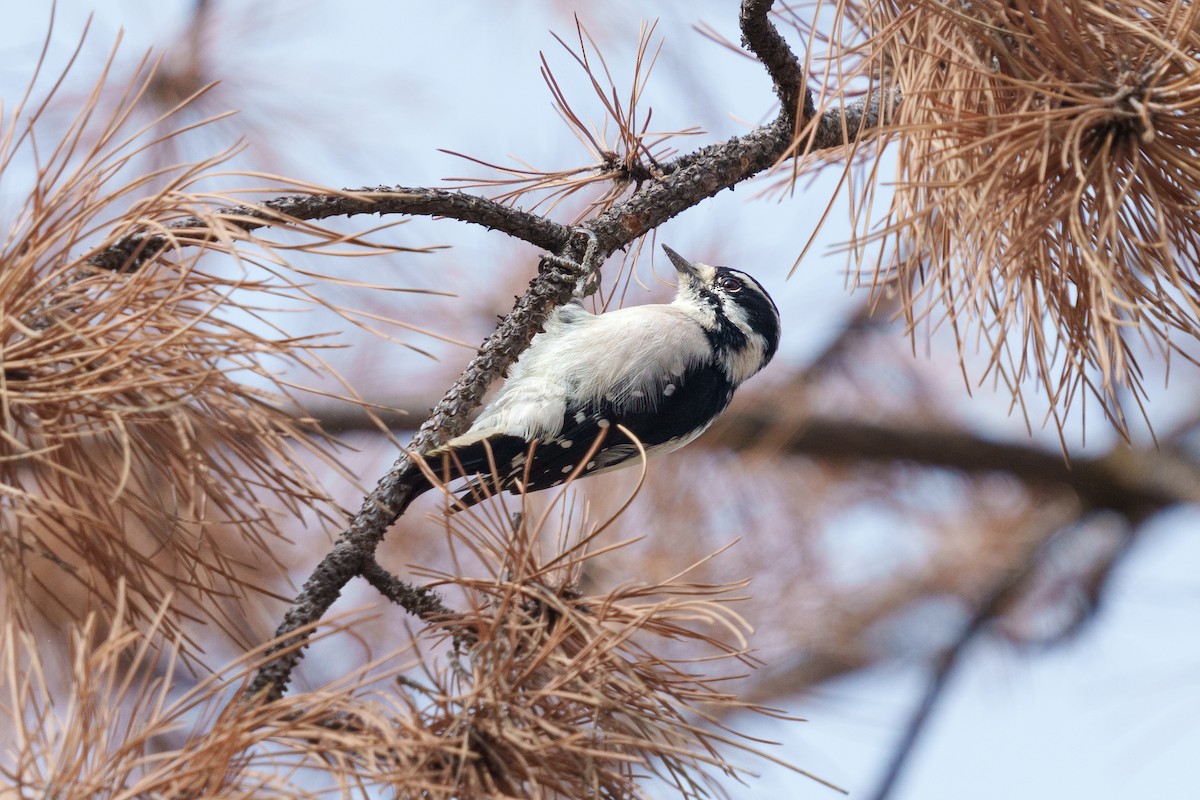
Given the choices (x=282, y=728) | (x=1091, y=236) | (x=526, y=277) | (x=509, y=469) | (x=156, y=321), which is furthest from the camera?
(x=526, y=277)

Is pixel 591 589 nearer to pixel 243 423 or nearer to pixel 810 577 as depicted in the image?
pixel 810 577

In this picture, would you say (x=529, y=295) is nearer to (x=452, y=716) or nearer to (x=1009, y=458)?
A: (x=452, y=716)

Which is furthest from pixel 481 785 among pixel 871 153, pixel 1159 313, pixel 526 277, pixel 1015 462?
pixel 526 277

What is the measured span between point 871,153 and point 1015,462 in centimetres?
135

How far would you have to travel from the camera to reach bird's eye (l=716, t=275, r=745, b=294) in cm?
274

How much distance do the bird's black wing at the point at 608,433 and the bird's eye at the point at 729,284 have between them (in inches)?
12.6

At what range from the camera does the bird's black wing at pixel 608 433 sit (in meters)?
Answer: 2.34

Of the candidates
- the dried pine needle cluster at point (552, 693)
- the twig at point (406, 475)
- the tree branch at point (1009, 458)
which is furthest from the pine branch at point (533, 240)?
the tree branch at point (1009, 458)

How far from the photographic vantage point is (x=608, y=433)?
2.43 metres

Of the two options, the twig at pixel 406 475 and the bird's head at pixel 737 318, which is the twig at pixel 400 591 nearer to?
the twig at pixel 406 475

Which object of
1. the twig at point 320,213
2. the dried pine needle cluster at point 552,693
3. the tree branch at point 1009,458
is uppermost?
the twig at point 320,213

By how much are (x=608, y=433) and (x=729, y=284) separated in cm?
59

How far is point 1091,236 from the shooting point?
141 cm

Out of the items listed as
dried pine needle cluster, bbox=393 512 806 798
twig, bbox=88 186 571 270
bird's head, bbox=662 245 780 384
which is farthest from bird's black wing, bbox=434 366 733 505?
dried pine needle cluster, bbox=393 512 806 798
